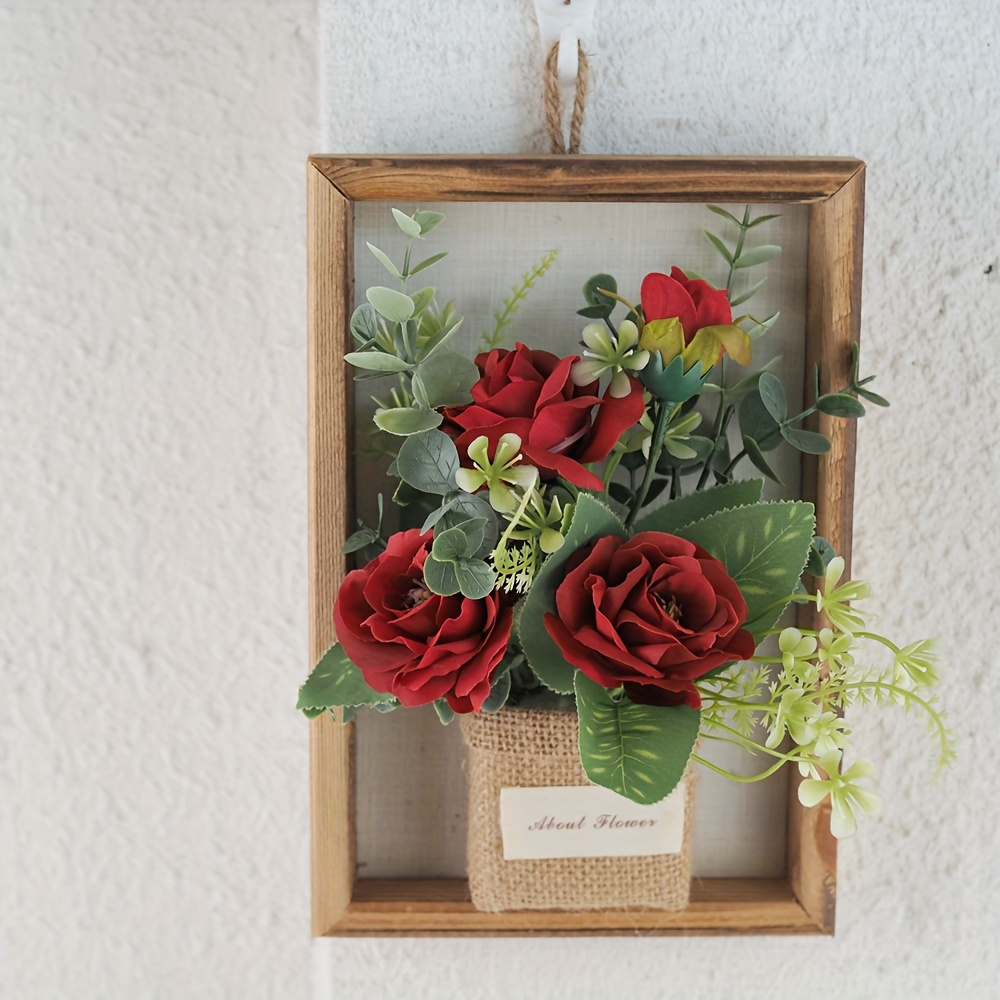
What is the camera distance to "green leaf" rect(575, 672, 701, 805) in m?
0.33

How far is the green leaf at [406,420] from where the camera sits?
345 mm

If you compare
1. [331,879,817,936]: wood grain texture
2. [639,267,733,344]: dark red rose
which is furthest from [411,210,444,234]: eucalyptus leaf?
[331,879,817,936]: wood grain texture

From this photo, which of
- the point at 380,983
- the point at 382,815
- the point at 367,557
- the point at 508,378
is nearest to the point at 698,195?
the point at 508,378

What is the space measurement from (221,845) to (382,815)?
118 millimetres

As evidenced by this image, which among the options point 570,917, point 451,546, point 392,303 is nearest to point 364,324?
point 392,303

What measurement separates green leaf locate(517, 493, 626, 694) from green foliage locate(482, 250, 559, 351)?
0.13 metres

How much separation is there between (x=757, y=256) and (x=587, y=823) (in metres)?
0.32

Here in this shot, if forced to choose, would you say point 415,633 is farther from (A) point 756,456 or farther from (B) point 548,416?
(A) point 756,456

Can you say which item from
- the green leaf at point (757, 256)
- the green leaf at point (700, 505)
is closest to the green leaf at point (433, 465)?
the green leaf at point (700, 505)

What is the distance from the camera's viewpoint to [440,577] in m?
0.32

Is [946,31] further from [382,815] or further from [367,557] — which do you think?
[382,815]

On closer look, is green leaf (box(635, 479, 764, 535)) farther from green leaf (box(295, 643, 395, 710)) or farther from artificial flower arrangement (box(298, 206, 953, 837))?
green leaf (box(295, 643, 395, 710))

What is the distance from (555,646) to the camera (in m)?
0.36

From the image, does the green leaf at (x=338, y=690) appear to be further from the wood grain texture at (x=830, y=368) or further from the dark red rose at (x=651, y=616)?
the wood grain texture at (x=830, y=368)
